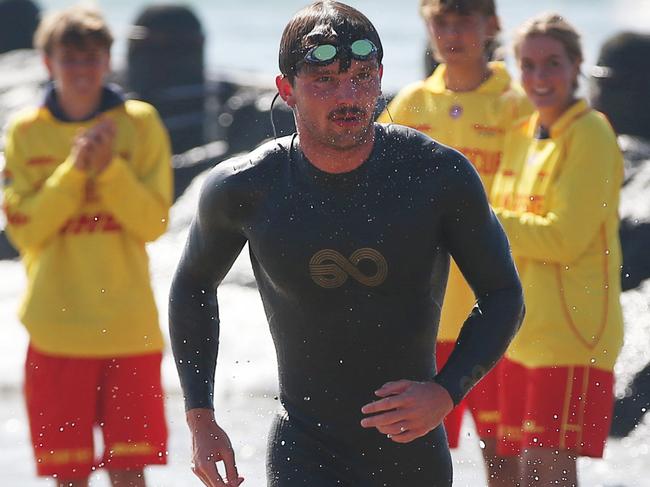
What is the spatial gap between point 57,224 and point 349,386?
2.03 metres

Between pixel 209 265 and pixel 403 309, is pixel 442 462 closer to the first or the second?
pixel 403 309

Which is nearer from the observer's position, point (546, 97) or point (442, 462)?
point (442, 462)

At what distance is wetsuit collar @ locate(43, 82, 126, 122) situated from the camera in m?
5.65

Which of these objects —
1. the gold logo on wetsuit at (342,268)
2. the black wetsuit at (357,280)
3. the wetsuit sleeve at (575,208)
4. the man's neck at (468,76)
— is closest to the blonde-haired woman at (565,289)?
the wetsuit sleeve at (575,208)

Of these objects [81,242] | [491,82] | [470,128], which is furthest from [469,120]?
[81,242]

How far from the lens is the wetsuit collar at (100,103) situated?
565 centimetres

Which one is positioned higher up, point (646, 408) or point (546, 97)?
point (546, 97)

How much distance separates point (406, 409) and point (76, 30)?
2.78m

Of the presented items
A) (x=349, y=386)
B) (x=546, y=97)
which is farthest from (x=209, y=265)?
(x=546, y=97)

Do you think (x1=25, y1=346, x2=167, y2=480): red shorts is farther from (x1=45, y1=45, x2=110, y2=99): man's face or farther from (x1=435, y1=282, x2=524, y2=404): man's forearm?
Result: (x1=435, y1=282, x2=524, y2=404): man's forearm

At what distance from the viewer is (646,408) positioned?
711cm

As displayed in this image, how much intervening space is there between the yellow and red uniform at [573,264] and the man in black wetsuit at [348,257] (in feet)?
4.99

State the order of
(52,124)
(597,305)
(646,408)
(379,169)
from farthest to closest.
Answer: (646,408) < (52,124) < (597,305) < (379,169)

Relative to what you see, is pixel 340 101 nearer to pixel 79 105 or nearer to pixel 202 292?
pixel 202 292
